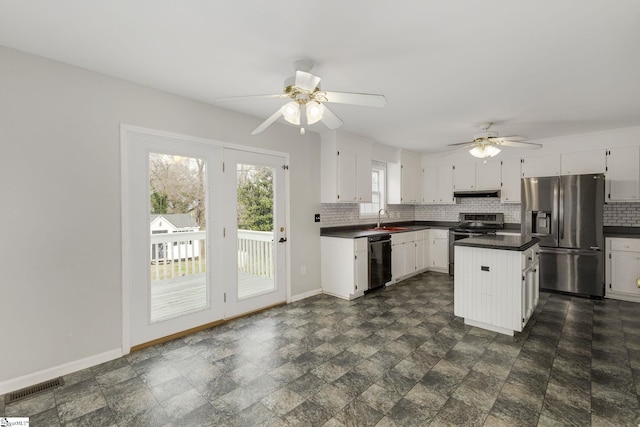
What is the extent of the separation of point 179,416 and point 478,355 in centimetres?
241

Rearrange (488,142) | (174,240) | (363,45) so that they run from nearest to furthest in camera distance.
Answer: (363,45) → (174,240) → (488,142)

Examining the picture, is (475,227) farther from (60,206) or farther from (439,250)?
(60,206)

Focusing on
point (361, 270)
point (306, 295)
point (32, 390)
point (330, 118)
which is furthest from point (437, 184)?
point (32, 390)

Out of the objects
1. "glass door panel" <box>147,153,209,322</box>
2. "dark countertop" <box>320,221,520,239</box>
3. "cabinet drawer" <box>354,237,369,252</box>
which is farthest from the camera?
"dark countertop" <box>320,221,520,239</box>

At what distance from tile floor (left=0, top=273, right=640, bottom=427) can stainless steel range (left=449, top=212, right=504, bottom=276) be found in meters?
2.11

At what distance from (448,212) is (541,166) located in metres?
1.81

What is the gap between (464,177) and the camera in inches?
229

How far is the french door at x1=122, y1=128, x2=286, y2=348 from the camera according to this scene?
2.77 meters

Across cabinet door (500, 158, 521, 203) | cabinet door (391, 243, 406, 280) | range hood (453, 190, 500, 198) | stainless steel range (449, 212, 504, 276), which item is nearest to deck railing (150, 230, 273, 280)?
cabinet door (391, 243, 406, 280)

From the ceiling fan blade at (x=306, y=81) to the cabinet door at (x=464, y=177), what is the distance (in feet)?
15.3

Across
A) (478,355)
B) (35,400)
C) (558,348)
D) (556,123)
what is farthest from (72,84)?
(556,123)

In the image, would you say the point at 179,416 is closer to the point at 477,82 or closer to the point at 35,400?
the point at 35,400

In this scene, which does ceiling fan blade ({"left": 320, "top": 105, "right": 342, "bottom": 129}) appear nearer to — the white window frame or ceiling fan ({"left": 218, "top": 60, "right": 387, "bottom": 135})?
ceiling fan ({"left": 218, "top": 60, "right": 387, "bottom": 135})

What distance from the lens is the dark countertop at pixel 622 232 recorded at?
4.26 meters
